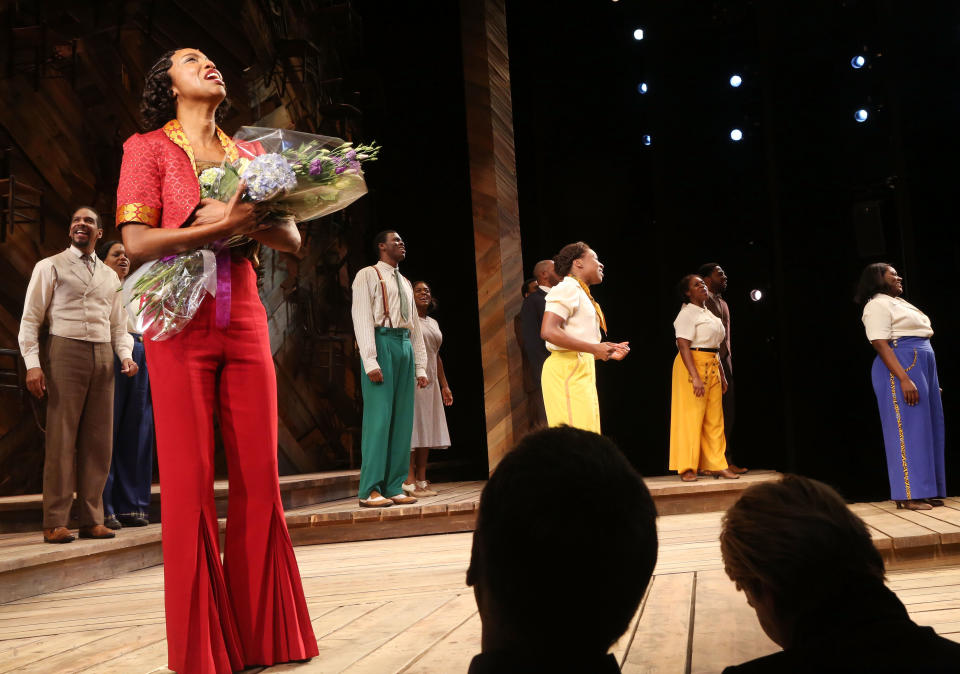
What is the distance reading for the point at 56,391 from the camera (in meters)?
4.18

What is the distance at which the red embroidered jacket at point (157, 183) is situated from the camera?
1967 mm

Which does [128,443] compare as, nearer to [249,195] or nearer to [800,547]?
[249,195]

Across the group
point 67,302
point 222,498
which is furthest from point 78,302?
point 222,498

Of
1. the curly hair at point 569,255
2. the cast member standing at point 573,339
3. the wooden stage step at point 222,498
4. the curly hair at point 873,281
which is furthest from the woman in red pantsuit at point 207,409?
the curly hair at point 873,281

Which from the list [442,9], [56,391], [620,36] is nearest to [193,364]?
[56,391]

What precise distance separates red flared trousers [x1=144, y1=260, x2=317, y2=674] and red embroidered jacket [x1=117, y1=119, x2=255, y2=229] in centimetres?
21

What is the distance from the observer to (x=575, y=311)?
435cm

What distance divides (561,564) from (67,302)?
426 cm

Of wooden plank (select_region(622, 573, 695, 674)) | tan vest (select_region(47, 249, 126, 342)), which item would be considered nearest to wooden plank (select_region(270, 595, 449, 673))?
wooden plank (select_region(622, 573, 695, 674))

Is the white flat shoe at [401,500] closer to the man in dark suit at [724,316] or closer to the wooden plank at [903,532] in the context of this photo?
the wooden plank at [903,532]

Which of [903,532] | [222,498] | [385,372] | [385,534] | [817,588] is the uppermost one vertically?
[385,372]

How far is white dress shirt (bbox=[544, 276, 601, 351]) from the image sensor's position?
431cm

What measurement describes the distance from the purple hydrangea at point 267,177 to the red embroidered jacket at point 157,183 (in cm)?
21

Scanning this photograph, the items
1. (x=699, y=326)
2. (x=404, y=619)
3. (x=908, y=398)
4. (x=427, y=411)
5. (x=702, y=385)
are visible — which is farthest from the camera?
(x=427, y=411)
